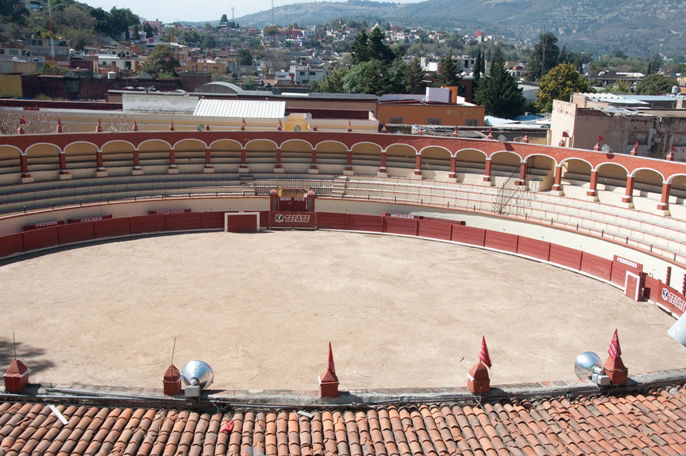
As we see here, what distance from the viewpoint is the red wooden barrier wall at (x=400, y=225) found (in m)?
44.0

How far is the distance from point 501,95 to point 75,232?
6281cm

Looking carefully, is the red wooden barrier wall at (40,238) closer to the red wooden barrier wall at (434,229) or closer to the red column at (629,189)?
the red wooden barrier wall at (434,229)

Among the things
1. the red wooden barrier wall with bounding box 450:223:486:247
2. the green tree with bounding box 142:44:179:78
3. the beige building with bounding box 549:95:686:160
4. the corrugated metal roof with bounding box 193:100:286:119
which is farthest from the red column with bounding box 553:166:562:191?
the green tree with bounding box 142:44:179:78

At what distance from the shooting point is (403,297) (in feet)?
107

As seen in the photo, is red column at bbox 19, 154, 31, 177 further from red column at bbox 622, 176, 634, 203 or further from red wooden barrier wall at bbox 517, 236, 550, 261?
red column at bbox 622, 176, 634, 203

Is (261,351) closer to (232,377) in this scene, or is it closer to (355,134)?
(232,377)

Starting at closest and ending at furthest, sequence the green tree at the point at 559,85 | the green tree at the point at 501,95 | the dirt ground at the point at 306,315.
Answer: the dirt ground at the point at 306,315, the green tree at the point at 501,95, the green tree at the point at 559,85

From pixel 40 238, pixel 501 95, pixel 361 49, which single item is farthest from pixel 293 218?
pixel 361 49

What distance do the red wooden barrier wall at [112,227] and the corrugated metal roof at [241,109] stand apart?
16790 mm

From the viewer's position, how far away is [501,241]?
41125mm

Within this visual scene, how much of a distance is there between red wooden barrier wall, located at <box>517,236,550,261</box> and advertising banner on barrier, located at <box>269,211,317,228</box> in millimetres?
13161

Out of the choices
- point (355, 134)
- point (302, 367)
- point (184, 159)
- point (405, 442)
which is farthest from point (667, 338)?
point (184, 159)

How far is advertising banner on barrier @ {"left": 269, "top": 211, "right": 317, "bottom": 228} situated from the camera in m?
45.2

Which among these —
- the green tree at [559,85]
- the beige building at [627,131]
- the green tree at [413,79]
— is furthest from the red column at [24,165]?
the green tree at [413,79]
